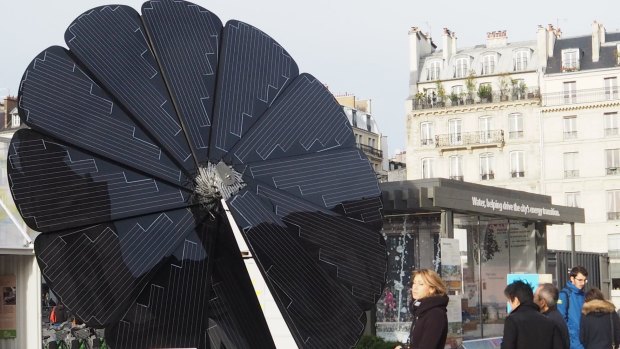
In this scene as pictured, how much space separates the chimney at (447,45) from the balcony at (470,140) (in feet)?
25.3

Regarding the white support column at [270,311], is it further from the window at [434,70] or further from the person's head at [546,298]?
the window at [434,70]

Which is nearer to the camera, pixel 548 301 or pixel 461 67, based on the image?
pixel 548 301

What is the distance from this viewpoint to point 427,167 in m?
79.9

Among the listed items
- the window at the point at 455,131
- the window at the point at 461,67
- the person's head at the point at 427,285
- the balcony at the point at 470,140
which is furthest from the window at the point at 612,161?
the person's head at the point at 427,285

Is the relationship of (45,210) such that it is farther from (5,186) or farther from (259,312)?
(5,186)

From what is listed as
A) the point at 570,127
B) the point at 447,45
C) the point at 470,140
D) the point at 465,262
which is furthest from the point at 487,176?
the point at 465,262

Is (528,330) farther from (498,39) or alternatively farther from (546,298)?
(498,39)

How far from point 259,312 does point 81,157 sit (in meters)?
2.89

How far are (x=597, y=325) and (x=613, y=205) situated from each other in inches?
2407

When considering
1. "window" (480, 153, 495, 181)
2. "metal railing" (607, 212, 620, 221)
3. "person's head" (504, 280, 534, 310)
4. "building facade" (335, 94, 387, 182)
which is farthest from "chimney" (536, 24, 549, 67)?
"person's head" (504, 280, 534, 310)

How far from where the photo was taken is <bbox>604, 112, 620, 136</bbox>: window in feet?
238

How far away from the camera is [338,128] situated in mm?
13656

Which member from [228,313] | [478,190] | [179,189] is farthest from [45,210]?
[478,190]

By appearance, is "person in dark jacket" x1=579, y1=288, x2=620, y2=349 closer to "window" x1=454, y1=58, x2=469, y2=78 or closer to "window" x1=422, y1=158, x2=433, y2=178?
"window" x1=422, y1=158, x2=433, y2=178
